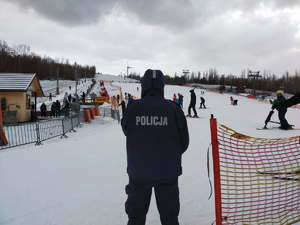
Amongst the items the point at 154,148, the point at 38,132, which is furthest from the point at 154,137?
the point at 38,132

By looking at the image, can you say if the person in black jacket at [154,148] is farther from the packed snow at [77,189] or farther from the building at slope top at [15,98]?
the building at slope top at [15,98]

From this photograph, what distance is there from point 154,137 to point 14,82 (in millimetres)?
17691

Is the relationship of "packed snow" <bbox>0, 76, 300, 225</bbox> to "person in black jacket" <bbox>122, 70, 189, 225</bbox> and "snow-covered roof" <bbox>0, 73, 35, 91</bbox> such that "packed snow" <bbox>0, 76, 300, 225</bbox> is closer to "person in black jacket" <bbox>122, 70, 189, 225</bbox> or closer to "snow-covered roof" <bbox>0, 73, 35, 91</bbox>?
"person in black jacket" <bbox>122, 70, 189, 225</bbox>

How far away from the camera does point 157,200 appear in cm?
217

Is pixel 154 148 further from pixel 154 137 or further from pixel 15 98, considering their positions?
pixel 15 98

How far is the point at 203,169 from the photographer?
17.1 feet

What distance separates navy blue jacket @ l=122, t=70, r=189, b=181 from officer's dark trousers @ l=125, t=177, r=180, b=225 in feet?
0.29

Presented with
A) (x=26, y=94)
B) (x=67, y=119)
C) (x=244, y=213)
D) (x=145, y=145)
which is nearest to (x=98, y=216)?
(x=145, y=145)

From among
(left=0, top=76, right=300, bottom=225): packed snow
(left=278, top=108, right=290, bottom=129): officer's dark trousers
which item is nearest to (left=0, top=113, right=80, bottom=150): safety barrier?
(left=0, top=76, right=300, bottom=225): packed snow

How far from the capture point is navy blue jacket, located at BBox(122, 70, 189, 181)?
2.06m

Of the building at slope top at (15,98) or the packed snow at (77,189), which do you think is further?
the building at slope top at (15,98)

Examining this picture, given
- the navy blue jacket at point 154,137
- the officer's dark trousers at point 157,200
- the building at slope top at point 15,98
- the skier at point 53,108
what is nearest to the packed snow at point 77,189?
the officer's dark trousers at point 157,200

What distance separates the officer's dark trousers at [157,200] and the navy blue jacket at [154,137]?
3.4 inches

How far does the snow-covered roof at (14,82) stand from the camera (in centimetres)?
1566
